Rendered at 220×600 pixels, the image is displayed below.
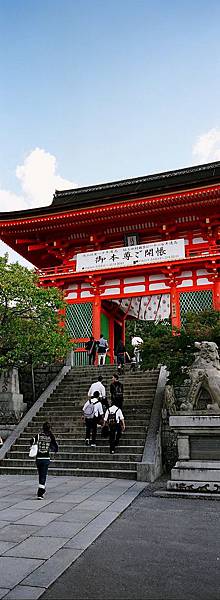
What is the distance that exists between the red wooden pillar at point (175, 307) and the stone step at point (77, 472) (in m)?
8.79

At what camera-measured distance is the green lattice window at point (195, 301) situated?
17625mm

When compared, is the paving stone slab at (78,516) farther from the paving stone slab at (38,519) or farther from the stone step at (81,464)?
the stone step at (81,464)

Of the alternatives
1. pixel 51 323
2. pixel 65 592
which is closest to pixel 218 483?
pixel 65 592

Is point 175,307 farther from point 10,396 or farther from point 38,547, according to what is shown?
point 38,547

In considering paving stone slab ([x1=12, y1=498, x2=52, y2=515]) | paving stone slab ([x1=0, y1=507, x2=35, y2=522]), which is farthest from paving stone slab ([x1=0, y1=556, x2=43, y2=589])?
paving stone slab ([x1=12, y1=498, x2=52, y2=515])

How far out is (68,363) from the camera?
16.2m

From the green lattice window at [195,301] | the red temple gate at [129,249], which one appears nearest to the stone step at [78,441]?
the red temple gate at [129,249]

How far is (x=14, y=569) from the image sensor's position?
158 inches

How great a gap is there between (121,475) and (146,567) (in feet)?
16.9

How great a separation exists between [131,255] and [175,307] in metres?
2.79

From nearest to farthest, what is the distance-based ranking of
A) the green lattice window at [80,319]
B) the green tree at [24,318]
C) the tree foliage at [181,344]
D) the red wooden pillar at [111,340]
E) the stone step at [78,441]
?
the tree foliage at [181,344]
the stone step at [78,441]
the green tree at [24,318]
the green lattice window at [80,319]
the red wooden pillar at [111,340]

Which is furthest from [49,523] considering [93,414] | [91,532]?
[93,414]

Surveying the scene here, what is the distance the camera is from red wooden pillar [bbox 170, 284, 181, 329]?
17.4 m

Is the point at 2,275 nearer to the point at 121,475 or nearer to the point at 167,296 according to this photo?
the point at 121,475
